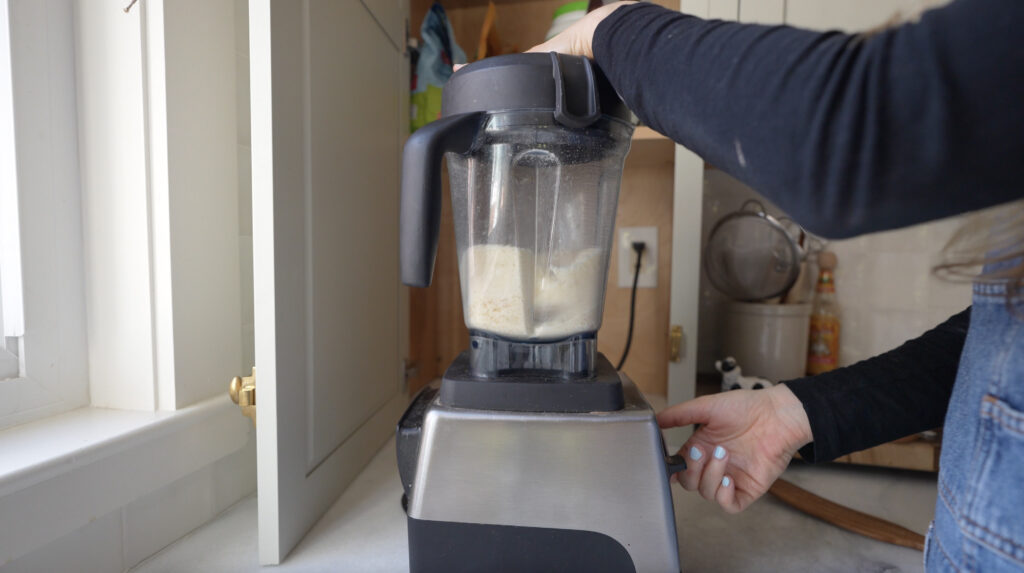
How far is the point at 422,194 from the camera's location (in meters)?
0.44

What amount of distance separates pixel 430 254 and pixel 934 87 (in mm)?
348

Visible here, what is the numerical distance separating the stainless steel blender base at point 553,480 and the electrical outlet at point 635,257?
748 millimetres

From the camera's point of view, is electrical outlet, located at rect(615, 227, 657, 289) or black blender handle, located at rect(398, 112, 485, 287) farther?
electrical outlet, located at rect(615, 227, 657, 289)

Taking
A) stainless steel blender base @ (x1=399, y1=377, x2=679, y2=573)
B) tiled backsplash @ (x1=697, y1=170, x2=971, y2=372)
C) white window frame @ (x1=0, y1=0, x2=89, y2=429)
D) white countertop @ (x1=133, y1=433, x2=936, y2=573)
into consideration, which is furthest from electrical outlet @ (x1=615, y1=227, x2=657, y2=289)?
white window frame @ (x1=0, y1=0, x2=89, y2=429)

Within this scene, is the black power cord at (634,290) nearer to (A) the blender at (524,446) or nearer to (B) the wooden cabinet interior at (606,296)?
(B) the wooden cabinet interior at (606,296)

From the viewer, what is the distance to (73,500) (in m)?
0.49

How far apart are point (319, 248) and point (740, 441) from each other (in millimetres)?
554

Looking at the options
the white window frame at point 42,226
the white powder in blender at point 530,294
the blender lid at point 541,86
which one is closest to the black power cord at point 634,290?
the white powder in blender at point 530,294

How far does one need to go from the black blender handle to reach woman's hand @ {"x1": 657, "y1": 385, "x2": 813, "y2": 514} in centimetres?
32

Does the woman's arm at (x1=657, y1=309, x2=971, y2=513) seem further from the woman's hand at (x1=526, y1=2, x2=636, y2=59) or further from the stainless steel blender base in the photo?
the woman's hand at (x1=526, y1=2, x2=636, y2=59)

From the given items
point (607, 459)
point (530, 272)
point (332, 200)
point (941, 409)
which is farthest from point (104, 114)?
point (941, 409)

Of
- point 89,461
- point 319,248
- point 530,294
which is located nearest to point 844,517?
point 530,294

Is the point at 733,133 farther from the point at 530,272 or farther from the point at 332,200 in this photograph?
the point at 332,200

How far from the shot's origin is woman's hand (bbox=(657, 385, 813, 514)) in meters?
0.56
